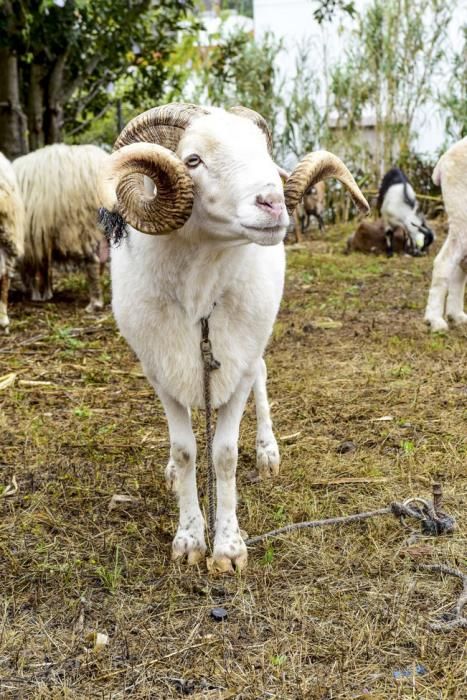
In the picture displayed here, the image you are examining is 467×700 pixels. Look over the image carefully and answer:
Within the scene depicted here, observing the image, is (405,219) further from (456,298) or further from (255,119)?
(255,119)

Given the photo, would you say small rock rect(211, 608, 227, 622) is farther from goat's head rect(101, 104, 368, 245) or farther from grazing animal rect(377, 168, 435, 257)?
grazing animal rect(377, 168, 435, 257)

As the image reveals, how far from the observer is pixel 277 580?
2.75m

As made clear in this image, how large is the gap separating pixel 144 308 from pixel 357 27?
13957 millimetres

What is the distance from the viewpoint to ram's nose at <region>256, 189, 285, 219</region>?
2.28m

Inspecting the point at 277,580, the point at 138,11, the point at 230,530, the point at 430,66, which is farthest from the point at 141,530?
the point at 430,66

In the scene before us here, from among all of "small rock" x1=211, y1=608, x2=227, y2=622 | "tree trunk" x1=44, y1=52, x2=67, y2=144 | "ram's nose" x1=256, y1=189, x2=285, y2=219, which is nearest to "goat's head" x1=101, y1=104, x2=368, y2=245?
"ram's nose" x1=256, y1=189, x2=285, y2=219

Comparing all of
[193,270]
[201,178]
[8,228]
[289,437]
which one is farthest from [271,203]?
[8,228]

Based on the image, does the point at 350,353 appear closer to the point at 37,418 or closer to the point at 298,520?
the point at 37,418

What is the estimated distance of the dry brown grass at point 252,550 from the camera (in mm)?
2254

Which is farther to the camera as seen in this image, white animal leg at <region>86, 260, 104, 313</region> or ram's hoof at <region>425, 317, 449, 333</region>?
white animal leg at <region>86, 260, 104, 313</region>

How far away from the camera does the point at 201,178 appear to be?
2.45 meters

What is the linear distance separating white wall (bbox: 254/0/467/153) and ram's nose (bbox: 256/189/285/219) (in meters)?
11.0

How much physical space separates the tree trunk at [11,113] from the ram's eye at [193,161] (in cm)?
642

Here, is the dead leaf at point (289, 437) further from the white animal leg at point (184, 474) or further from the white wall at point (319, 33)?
the white wall at point (319, 33)
